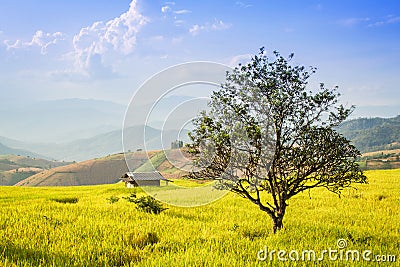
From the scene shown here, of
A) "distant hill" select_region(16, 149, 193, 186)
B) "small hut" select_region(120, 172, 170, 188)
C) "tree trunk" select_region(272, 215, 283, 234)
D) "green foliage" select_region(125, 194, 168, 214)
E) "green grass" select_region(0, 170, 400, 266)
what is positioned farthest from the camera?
"distant hill" select_region(16, 149, 193, 186)

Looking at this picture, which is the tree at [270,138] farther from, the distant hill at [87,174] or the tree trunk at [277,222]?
the distant hill at [87,174]

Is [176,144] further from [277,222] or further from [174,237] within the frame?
[277,222]

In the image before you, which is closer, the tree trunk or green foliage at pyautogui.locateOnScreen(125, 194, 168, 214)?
the tree trunk

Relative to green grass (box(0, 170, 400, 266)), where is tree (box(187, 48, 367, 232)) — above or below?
above

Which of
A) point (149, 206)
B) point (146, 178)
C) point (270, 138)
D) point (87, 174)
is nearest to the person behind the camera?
point (270, 138)

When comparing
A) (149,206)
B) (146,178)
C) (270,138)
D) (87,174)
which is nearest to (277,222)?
(270,138)

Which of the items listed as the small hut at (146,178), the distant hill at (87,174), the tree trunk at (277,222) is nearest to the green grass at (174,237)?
the tree trunk at (277,222)

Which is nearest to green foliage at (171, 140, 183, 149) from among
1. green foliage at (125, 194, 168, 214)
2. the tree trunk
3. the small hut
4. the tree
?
the tree

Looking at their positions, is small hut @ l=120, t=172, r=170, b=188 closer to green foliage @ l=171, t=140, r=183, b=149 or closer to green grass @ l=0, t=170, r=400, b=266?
green grass @ l=0, t=170, r=400, b=266

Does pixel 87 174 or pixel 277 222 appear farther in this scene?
pixel 87 174

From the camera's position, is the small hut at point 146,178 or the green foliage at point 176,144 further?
the small hut at point 146,178

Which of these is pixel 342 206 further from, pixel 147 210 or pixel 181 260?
pixel 181 260

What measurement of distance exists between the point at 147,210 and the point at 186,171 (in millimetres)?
4576

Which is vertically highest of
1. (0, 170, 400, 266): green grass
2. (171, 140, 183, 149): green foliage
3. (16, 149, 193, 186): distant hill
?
(171, 140, 183, 149): green foliage
